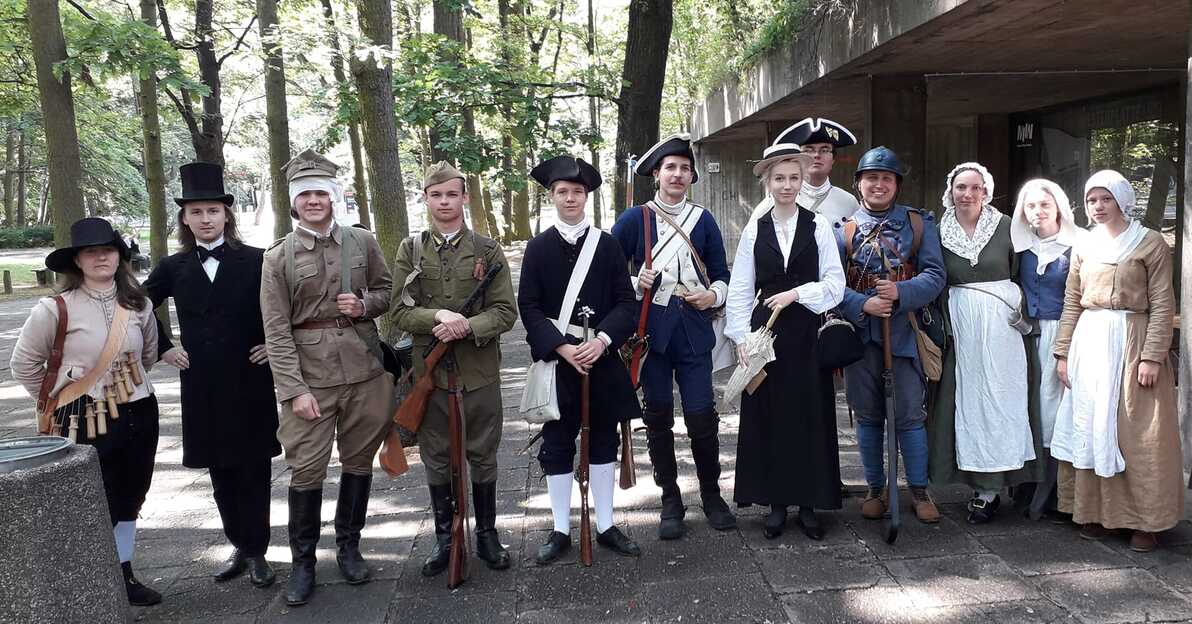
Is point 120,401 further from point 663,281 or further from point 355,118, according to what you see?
point 355,118

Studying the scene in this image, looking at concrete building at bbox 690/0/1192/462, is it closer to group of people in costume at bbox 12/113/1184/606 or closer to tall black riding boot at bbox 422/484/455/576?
group of people in costume at bbox 12/113/1184/606

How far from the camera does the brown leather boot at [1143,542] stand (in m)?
3.94

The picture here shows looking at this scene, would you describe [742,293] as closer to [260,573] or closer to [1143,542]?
[1143,542]

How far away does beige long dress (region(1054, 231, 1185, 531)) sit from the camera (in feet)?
12.8

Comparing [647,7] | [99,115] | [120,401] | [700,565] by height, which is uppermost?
[99,115]

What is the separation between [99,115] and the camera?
67.9 ft

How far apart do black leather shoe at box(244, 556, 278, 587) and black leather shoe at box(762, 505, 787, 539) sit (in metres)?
2.41

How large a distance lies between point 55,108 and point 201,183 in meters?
4.49

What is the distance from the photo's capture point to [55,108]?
723cm

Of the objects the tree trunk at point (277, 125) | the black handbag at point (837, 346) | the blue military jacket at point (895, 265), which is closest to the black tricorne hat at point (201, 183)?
the black handbag at point (837, 346)

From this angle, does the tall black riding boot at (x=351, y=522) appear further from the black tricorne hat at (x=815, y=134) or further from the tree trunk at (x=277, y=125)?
the tree trunk at (x=277, y=125)

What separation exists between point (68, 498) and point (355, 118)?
324 inches

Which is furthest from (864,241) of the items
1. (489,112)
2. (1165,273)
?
(489,112)

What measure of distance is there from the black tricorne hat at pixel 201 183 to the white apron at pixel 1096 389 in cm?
408
